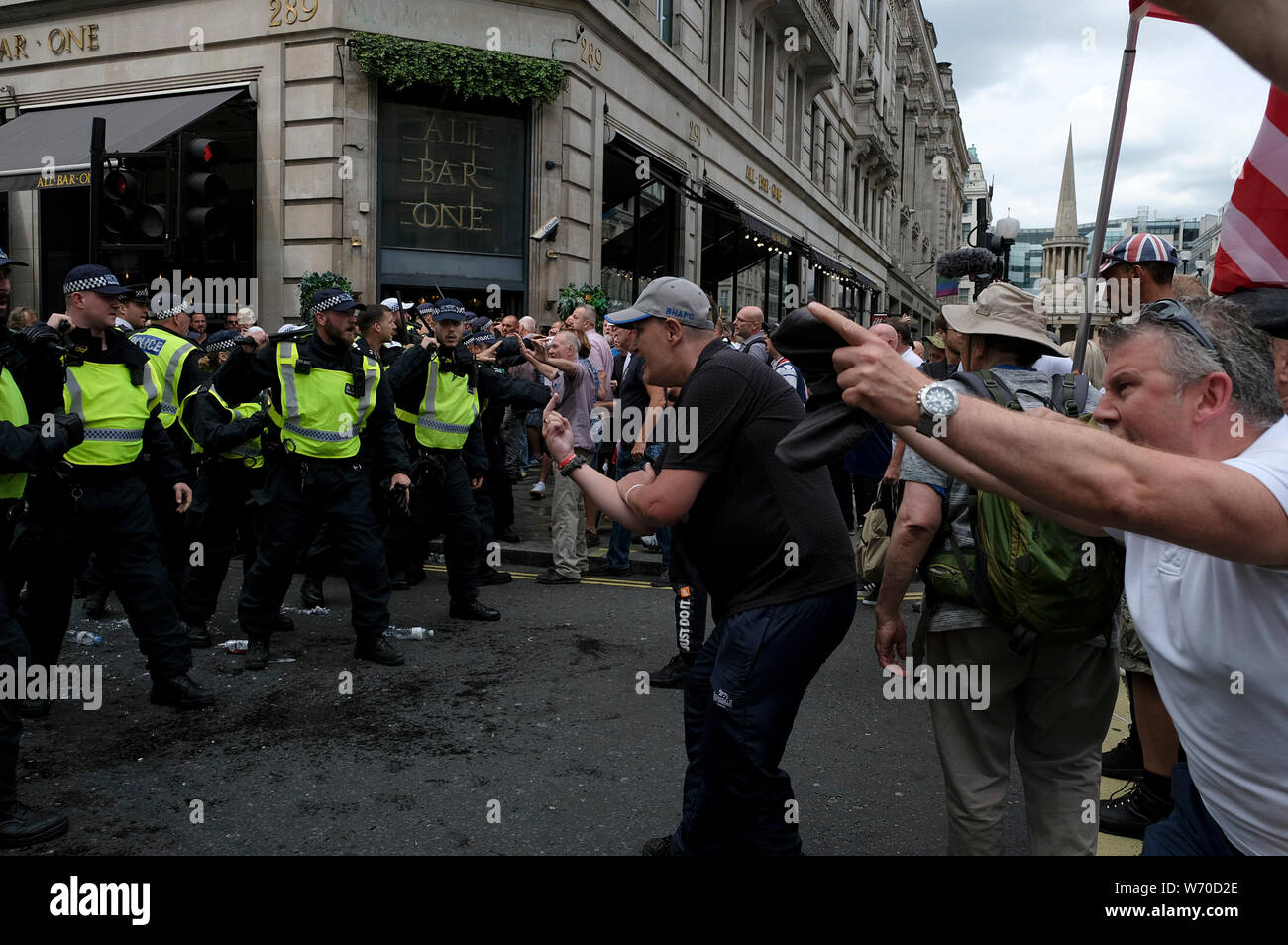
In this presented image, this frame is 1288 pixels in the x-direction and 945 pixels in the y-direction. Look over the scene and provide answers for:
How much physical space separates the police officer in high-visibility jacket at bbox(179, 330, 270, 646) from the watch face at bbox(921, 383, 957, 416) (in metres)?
5.43

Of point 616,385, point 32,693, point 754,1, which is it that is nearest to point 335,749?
point 32,693

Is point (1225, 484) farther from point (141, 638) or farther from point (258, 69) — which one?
point (258, 69)

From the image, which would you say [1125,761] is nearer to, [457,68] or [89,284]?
[89,284]

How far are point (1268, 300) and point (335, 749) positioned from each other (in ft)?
13.6

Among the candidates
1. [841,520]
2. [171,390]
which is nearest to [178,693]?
[171,390]

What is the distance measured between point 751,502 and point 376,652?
374 cm

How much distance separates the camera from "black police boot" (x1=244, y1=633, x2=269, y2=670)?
5988 millimetres

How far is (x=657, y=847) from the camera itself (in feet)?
12.0

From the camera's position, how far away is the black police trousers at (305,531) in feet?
19.9

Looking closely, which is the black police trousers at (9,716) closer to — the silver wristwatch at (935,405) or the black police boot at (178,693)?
the black police boot at (178,693)

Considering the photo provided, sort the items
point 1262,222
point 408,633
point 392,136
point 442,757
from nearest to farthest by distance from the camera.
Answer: point 1262,222, point 442,757, point 408,633, point 392,136

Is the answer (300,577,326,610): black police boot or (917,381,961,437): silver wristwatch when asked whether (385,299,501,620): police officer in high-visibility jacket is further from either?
(917,381,961,437): silver wristwatch

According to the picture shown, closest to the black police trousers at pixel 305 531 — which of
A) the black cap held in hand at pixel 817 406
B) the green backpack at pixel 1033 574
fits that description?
the green backpack at pixel 1033 574

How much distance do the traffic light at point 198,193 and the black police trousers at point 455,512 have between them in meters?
3.29
